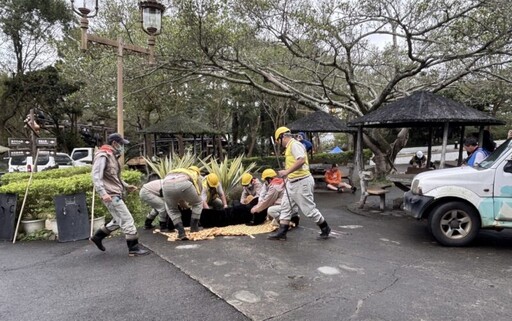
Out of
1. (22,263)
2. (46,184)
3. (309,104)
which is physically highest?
(309,104)

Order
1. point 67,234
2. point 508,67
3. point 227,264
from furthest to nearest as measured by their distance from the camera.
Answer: point 508,67
point 67,234
point 227,264

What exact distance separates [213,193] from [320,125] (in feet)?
22.7

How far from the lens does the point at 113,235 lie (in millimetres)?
6477

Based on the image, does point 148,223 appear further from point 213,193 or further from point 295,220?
point 295,220

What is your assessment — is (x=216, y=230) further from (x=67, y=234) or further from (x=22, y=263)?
(x=22, y=263)

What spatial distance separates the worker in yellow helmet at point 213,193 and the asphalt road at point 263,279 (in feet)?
3.22

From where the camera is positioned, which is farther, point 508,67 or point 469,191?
point 508,67

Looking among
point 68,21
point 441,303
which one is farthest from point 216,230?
point 68,21

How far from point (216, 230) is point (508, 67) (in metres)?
11.2

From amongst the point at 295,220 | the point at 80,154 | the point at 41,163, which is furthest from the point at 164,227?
the point at 80,154

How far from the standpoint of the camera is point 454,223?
5.64 meters

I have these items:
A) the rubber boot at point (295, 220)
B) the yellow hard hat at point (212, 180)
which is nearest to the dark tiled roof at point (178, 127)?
the yellow hard hat at point (212, 180)

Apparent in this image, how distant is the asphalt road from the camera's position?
3.48 meters

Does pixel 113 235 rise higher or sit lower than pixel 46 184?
lower
